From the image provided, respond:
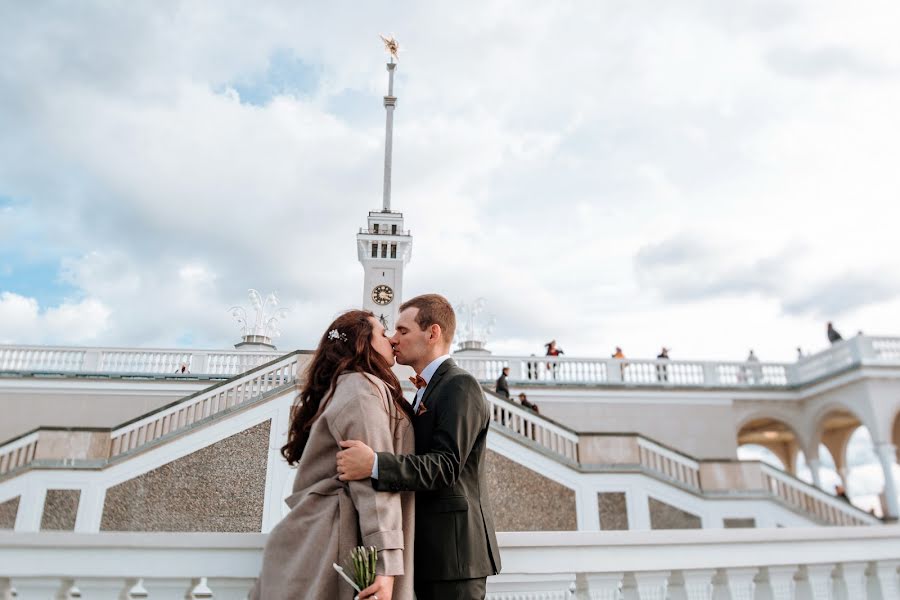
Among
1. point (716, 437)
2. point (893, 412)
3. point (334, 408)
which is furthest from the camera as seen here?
point (716, 437)

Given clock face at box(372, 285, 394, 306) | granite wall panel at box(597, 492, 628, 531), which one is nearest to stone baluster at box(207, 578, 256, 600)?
granite wall panel at box(597, 492, 628, 531)

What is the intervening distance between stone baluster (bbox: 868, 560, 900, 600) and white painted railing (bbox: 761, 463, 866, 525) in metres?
9.32

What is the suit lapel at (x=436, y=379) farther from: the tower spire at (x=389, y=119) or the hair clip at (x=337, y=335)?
the tower spire at (x=389, y=119)

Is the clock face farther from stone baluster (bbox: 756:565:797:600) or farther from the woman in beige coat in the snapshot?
the woman in beige coat

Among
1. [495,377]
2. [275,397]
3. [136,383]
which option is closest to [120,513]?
[275,397]

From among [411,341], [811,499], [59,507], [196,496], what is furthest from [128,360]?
[811,499]

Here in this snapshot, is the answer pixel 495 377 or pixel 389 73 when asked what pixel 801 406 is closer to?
pixel 495 377

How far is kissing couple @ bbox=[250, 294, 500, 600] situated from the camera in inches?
73.2

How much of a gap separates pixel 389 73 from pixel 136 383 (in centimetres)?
3126

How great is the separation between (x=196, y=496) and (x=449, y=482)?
10680 mm

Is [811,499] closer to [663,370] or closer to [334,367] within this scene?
[663,370]

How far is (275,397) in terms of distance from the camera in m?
11.6

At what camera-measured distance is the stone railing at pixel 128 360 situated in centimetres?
1728

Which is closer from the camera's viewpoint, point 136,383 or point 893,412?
point 893,412
